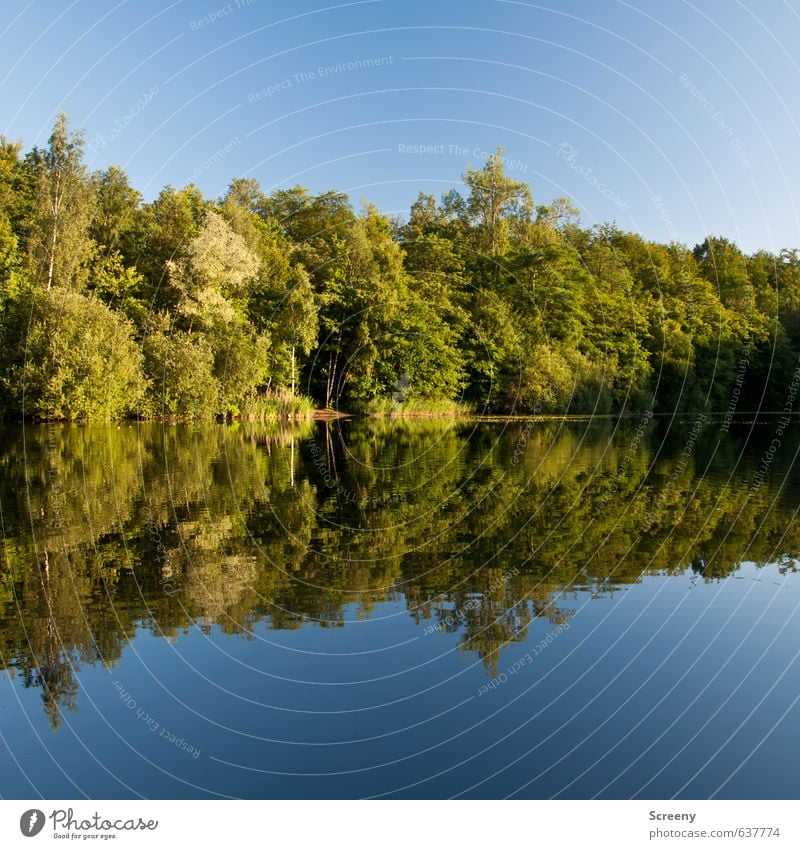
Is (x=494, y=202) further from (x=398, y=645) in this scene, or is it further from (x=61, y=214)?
(x=398, y=645)

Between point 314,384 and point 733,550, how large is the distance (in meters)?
57.9

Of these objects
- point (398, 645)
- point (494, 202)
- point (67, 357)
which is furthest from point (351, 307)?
point (398, 645)

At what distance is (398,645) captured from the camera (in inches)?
353

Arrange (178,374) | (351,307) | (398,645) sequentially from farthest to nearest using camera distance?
(351,307) < (178,374) < (398,645)

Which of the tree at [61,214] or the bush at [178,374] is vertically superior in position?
the tree at [61,214]

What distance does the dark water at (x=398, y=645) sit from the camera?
6328 mm

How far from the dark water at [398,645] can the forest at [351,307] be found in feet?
108

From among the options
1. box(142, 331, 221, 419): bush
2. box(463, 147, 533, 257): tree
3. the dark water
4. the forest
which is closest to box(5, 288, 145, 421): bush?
the forest

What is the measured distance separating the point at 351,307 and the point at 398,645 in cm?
5915

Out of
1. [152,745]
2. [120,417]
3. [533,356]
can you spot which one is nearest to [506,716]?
[152,745]

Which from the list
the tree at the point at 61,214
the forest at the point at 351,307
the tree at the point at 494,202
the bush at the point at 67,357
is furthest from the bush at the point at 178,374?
the tree at the point at 494,202

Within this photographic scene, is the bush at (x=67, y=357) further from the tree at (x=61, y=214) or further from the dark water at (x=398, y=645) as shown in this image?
the dark water at (x=398, y=645)

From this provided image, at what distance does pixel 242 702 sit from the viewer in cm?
748

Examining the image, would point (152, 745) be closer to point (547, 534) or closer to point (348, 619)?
point (348, 619)
